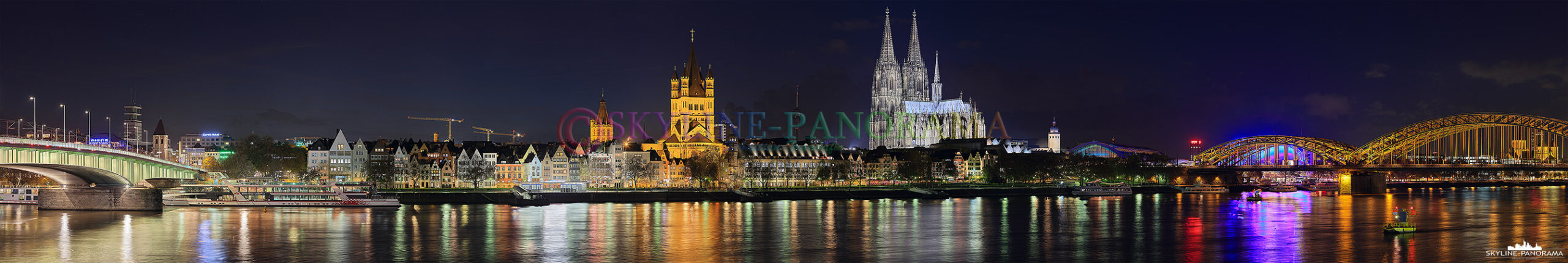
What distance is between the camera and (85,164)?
5288 centimetres

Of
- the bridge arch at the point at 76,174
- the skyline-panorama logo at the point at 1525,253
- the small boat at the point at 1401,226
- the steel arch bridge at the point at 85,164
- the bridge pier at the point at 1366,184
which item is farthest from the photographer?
the bridge pier at the point at 1366,184

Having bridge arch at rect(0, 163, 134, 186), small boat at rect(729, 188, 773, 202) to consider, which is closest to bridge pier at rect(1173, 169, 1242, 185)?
small boat at rect(729, 188, 773, 202)

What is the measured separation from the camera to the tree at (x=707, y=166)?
104 metres

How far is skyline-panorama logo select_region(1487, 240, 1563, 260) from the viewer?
3922 cm

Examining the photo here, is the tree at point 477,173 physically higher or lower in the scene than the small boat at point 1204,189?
higher

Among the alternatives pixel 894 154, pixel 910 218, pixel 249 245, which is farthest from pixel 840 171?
pixel 249 245

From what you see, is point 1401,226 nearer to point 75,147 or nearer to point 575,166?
point 75,147

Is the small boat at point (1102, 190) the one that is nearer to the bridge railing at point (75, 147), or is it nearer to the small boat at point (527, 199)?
the small boat at point (527, 199)

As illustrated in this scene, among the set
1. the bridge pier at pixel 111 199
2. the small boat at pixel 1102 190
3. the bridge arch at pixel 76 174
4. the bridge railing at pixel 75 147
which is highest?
the bridge railing at pixel 75 147

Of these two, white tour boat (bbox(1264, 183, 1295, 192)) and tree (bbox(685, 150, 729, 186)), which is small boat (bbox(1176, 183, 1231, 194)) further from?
tree (bbox(685, 150, 729, 186))

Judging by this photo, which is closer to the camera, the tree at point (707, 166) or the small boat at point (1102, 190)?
the tree at point (707, 166)

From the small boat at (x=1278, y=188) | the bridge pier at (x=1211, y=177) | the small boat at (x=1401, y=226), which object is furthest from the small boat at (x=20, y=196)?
the bridge pier at (x=1211, y=177)

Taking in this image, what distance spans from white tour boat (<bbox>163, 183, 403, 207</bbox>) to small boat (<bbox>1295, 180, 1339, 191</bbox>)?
99369 mm

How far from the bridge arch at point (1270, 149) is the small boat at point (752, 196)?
77.6 metres
